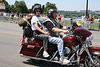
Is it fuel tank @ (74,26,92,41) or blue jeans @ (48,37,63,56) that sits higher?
fuel tank @ (74,26,92,41)

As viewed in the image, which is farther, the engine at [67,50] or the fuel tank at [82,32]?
the engine at [67,50]

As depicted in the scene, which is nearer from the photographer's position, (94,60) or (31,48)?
(94,60)

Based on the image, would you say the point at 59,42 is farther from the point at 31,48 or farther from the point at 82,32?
the point at 31,48

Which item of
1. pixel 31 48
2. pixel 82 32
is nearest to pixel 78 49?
pixel 82 32

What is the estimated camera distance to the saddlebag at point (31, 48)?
5.75 meters

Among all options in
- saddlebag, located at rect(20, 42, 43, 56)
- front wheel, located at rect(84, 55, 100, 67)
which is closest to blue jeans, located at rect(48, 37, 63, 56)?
saddlebag, located at rect(20, 42, 43, 56)

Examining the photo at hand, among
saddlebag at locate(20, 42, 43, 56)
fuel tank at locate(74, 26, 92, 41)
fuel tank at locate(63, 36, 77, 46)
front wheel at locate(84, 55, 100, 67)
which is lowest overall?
front wheel at locate(84, 55, 100, 67)

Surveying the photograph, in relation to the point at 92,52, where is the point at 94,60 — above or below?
below

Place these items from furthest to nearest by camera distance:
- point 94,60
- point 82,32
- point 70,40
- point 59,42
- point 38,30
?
point 38,30 → point 59,42 → point 70,40 → point 82,32 → point 94,60

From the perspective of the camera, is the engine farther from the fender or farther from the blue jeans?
the fender

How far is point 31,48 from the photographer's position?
5867mm

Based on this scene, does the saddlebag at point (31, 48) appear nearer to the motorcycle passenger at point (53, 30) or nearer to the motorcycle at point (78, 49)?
the motorcycle at point (78, 49)

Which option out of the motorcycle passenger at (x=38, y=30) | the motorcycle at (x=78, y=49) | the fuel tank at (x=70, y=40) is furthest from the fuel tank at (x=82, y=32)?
the motorcycle passenger at (x=38, y=30)

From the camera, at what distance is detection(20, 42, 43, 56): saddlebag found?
5746 mm
